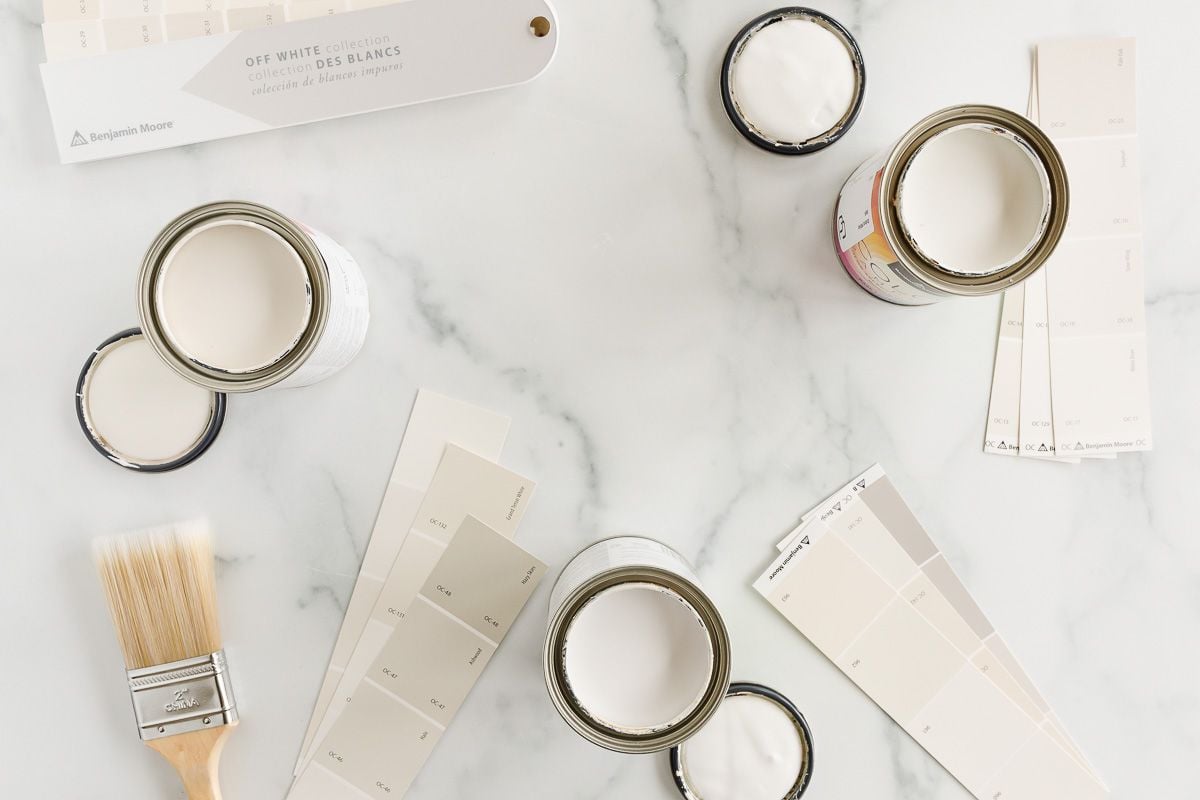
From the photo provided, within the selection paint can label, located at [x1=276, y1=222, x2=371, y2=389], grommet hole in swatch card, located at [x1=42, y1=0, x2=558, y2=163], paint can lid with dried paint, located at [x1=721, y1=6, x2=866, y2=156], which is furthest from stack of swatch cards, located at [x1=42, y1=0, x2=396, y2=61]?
paint can lid with dried paint, located at [x1=721, y1=6, x2=866, y2=156]

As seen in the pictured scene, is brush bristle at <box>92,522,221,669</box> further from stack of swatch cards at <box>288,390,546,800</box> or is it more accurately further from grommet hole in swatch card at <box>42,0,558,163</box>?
grommet hole in swatch card at <box>42,0,558,163</box>

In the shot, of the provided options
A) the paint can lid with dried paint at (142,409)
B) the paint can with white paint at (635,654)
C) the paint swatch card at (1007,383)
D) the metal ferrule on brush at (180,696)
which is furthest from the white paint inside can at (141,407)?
the paint swatch card at (1007,383)

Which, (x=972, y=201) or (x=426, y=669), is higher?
(x=972, y=201)

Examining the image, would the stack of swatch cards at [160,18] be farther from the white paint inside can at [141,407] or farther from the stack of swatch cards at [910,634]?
the stack of swatch cards at [910,634]

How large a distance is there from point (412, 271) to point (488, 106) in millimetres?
186

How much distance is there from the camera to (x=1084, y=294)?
2.68 ft

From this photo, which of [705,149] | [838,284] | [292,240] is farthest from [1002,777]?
[292,240]

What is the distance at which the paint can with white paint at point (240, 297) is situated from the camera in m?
0.64

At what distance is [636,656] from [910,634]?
318 mm

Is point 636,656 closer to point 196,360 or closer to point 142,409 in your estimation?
point 196,360

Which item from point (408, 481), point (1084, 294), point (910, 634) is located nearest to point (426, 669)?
point (408, 481)

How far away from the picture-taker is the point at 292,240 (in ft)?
2.14

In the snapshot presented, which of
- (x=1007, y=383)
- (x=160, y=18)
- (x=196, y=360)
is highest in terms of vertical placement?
(x=160, y=18)

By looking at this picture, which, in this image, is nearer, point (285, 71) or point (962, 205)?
point (962, 205)
